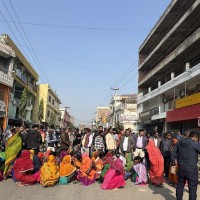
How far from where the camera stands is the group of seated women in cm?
805

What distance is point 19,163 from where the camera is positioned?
830 cm

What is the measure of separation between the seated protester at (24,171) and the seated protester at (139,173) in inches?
118

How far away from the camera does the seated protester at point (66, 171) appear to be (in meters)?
8.36

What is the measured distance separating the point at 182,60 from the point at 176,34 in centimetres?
271

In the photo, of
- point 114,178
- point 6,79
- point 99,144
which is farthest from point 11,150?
point 6,79

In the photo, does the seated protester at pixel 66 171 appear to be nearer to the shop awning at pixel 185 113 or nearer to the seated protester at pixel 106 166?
the seated protester at pixel 106 166

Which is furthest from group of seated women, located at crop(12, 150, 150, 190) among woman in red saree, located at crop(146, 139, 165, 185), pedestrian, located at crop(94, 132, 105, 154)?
pedestrian, located at crop(94, 132, 105, 154)

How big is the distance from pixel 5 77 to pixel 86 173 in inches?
970

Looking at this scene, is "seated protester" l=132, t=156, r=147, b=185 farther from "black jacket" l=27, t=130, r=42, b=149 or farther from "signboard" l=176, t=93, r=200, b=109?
"signboard" l=176, t=93, r=200, b=109

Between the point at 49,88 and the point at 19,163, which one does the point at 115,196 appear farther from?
the point at 49,88

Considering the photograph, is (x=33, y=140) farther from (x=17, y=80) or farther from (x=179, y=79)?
(x=17, y=80)

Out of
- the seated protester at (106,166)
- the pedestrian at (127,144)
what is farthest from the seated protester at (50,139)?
the seated protester at (106,166)

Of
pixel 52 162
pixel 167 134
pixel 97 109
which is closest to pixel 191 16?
pixel 167 134

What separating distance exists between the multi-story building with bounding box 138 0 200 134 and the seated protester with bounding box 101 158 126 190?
14.4m
